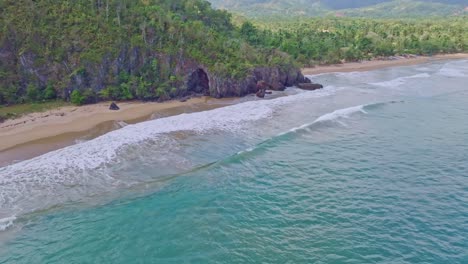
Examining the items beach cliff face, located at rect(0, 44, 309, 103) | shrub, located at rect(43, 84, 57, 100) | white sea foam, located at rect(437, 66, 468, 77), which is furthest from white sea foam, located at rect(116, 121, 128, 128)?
white sea foam, located at rect(437, 66, 468, 77)

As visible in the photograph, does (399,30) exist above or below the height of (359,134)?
above

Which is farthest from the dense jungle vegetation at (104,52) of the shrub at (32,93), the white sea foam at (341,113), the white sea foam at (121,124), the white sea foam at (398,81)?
the white sea foam at (398,81)

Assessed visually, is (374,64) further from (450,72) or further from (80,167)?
(80,167)

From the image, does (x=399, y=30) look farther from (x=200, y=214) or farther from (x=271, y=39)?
(x=200, y=214)

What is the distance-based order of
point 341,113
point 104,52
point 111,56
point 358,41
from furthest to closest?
point 358,41, point 111,56, point 104,52, point 341,113

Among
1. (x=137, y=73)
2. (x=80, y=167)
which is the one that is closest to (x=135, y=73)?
(x=137, y=73)

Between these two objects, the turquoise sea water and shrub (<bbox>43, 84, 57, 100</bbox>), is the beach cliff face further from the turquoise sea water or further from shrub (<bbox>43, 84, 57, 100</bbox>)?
the turquoise sea water

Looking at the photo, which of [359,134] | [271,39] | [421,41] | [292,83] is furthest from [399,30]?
[359,134]
